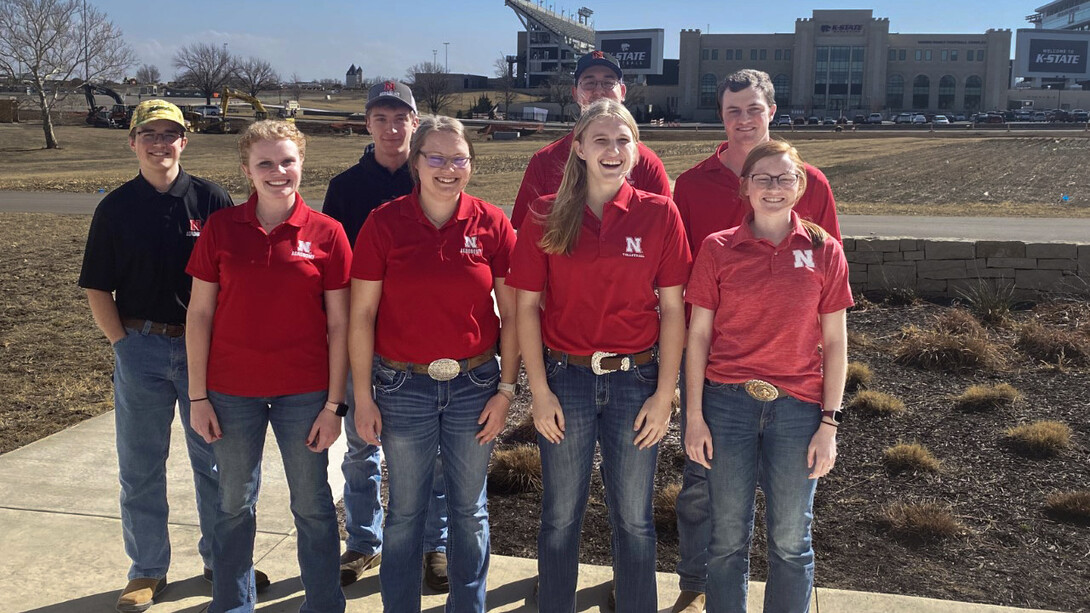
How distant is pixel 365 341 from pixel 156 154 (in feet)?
3.85

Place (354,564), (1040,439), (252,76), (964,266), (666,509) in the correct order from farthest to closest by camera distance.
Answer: (252,76), (964,266), (1040,439), (666,509), (354,564)

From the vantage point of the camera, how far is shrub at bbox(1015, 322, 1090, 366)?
21.4 feet

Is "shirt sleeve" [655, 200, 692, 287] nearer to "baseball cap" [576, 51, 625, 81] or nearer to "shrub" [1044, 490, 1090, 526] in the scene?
"baseball cap" [576, 51, 625, 81]

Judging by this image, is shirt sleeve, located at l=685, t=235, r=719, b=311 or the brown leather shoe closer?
shirt sleeve, located at l=685, t=235, r=719, b=311

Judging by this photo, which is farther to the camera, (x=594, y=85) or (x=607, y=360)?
(x=594, y=85)

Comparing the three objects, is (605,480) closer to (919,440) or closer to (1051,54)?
(919,440)

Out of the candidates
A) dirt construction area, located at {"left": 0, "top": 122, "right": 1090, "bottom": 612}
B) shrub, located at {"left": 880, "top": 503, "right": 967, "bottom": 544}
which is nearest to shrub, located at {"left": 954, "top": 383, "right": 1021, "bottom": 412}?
dirt construction area, located at {"left": 0, "top": 122, "right": 1090, "bottom": 612}

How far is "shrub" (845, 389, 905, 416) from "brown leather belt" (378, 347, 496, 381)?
339 centimetres

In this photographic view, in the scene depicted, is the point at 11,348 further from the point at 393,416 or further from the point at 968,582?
the point at 968,582

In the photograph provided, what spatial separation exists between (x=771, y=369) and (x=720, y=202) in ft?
2.83

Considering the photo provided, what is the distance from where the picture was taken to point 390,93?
397cm

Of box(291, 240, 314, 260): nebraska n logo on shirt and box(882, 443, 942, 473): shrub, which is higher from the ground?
box(291, 240, 314, 260): nebraska n logo on shirt

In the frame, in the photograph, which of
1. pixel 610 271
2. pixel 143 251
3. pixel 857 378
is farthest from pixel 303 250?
pixel 857 378

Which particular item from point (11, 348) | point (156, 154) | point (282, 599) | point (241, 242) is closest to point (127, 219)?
point (156, 154)
